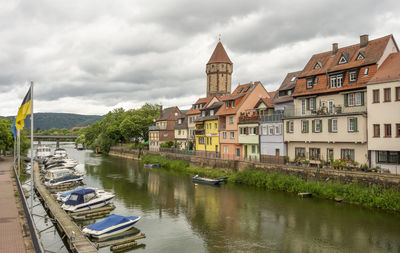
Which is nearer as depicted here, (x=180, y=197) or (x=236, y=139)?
(x=180, y=197)

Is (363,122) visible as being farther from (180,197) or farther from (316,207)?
(180,197)

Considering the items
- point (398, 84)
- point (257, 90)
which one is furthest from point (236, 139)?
point (398, 84)

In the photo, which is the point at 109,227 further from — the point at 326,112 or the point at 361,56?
the point at 361,56

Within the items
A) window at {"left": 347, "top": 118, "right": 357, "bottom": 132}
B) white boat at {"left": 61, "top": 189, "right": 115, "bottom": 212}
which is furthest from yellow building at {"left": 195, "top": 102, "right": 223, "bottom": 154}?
white boat at {"left": 61, "top": 189, "right": 115, "bottom": 212}

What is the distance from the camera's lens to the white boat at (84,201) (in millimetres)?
28219

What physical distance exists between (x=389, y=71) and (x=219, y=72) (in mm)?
68046

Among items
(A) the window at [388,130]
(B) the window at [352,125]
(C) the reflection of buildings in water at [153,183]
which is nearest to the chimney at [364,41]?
(B) the window at [352,125]

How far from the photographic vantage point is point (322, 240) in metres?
21.3

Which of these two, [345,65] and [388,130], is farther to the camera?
[345,65]

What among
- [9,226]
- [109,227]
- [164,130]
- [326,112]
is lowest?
[109,227]

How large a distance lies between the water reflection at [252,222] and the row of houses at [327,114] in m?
6.90

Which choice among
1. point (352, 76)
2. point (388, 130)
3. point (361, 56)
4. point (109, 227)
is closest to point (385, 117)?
point (388, 130)

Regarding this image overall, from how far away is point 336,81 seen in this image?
3612 cm

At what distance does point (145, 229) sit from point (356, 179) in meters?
19.1
